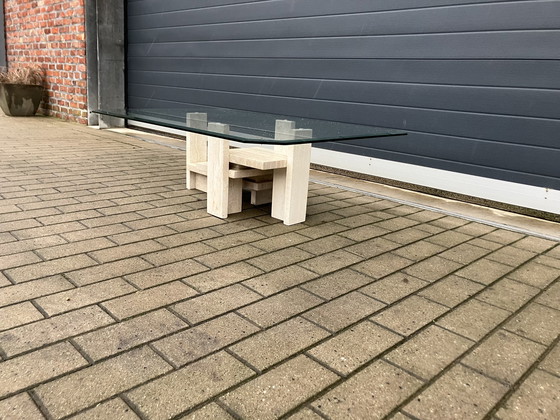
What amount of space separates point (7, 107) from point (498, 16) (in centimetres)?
762

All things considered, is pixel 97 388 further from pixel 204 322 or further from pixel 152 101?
pixel 152 101

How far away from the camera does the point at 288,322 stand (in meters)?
1.96

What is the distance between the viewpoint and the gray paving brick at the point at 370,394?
1.46 meters

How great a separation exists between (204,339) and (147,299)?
41 cm

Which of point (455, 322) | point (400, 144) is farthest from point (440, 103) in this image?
point (455, 322)

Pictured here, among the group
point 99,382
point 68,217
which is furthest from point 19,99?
point 99,382

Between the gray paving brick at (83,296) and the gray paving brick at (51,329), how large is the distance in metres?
0.06

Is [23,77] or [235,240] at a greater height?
[23,77]

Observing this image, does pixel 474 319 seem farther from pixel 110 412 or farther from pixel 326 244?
pixel 110 412

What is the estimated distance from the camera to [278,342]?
1812mm

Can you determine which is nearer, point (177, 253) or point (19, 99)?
point (177, 253)

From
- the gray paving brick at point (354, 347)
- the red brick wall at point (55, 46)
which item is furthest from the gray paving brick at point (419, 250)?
the red brick wall at point (55, 46)

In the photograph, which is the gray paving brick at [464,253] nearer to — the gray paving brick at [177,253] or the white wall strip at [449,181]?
the white wall strip at [449,181]

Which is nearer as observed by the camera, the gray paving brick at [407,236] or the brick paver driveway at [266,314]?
the brick paver driveway at [266,314]
